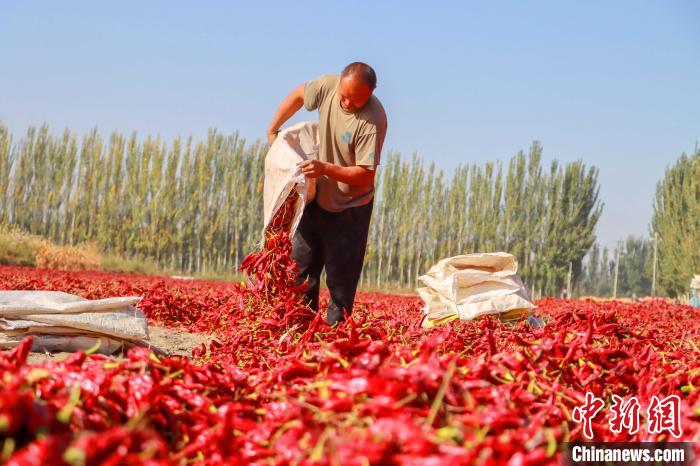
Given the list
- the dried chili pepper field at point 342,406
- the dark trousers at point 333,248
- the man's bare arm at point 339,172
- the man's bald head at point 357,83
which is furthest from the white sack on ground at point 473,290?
the dried chili pepper field at point 342,406

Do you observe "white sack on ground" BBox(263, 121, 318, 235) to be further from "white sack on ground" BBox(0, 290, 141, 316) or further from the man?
"white sack on ground" BBox(0, 290, 141, 316)

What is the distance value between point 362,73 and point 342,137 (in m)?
0.49

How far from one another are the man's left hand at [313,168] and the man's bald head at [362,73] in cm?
63

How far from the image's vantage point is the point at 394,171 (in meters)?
26.4

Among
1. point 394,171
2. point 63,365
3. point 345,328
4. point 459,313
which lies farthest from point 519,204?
point 63,365

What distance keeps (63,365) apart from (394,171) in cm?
2456

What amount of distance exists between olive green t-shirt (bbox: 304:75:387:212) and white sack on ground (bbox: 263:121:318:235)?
0.12 m

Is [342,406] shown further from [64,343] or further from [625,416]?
[64,343]

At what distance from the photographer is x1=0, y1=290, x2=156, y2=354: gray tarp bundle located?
12.0 ft

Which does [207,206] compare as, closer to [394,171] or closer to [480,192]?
[394,171]

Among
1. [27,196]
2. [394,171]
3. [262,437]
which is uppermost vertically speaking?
[394,171]

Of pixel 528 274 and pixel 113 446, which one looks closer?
pixel 113 446

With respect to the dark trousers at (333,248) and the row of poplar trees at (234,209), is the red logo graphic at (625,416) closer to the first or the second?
the dark trousers at (333,248)

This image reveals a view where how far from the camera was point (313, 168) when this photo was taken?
Result: 4.54 metres
